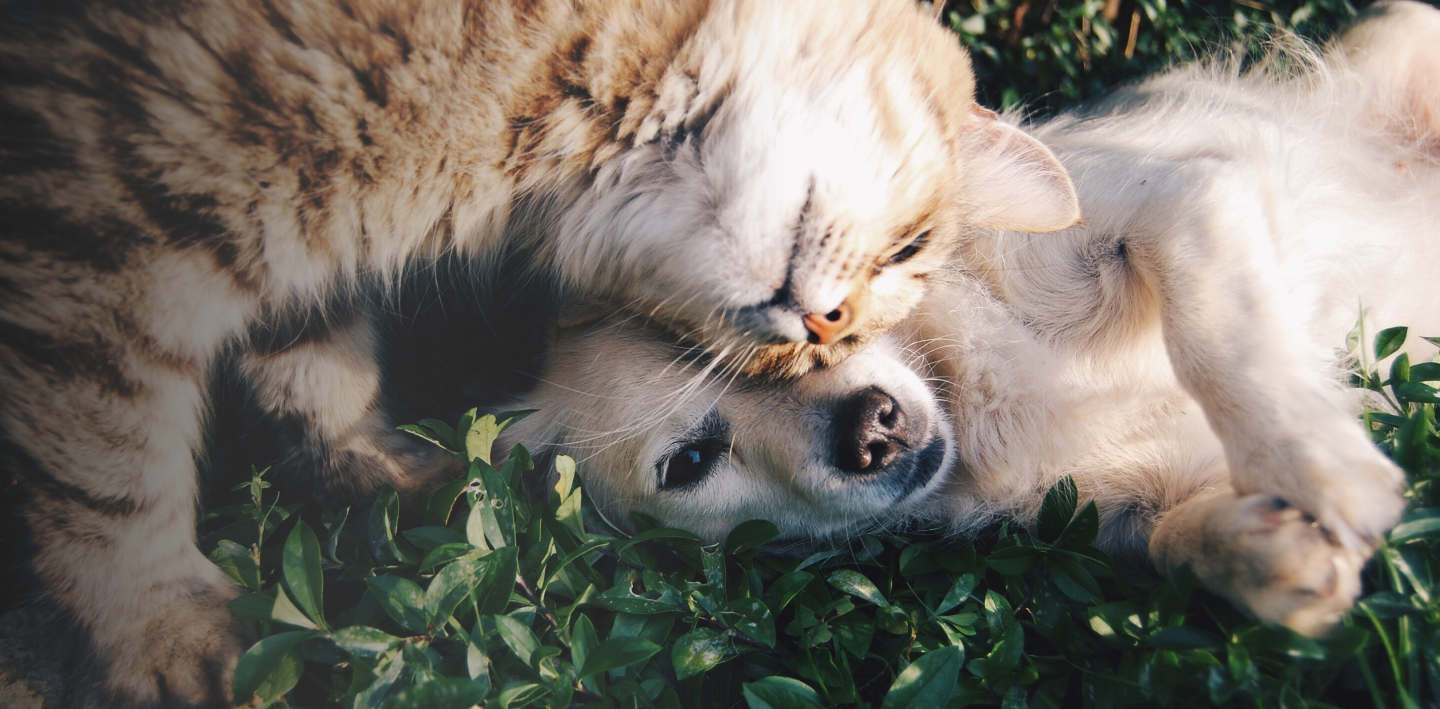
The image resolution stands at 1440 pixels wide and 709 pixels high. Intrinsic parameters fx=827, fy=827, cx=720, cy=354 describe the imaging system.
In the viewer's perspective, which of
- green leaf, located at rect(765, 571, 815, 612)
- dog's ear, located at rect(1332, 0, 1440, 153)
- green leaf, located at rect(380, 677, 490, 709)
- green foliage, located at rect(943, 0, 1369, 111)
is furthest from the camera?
green foliage, located at rect(943, 0, 1369, 111)

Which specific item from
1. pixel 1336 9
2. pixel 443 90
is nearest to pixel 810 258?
pixel 443 90

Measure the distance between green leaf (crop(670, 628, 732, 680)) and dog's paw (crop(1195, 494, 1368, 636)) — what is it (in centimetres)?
92

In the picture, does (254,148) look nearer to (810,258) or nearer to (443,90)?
(443,90)

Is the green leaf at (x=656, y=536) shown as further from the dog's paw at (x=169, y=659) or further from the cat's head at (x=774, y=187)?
the dog's paw at (x=169, y=659)

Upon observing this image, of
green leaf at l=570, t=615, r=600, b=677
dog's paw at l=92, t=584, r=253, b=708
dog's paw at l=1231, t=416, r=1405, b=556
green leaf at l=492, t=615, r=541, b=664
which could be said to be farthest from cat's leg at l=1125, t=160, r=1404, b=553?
dog's paw at l=92, t=584, r=253, b=708

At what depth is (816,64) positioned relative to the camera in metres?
1.70

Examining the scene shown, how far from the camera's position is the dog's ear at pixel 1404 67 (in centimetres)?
252

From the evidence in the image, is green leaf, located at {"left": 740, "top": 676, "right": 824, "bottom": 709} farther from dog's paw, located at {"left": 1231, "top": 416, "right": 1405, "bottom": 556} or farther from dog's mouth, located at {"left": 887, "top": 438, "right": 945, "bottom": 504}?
dog's paw, located at {"left": 1231, "top": 416, "right": 1405, "bottom": 556}

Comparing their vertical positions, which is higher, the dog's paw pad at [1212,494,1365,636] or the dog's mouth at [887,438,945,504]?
the dog's paw pad at [1212,494,1365,636]

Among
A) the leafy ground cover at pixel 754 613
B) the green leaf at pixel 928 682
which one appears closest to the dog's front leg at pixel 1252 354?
the leafy ground cover at pixel 754 613

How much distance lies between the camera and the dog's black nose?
1849 mm

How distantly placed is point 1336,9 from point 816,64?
279 centimetres

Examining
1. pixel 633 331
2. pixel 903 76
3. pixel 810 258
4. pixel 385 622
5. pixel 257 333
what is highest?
pixel 903 76

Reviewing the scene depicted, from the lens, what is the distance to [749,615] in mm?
1618
